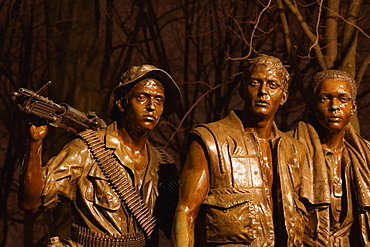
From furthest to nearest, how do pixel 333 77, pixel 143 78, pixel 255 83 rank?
pixel 333 77 → pixel 143 78 → pixel 255 83

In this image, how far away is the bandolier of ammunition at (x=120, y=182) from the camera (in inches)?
198

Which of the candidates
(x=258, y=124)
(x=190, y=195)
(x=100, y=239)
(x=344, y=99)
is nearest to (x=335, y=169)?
(x=344, y=99)

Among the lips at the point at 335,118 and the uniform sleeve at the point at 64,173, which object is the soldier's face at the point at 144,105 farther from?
the lips at the point at 335,118

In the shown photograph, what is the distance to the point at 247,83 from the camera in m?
4.87

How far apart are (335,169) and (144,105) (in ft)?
4.10

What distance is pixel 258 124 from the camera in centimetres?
492

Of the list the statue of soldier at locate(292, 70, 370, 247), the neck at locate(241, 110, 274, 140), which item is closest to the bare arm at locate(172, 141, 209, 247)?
the neck at locate(241, 110, 274, 140)

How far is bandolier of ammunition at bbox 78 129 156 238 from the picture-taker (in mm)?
5023

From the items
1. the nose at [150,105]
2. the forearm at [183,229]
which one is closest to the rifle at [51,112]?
the nose at [150,105]

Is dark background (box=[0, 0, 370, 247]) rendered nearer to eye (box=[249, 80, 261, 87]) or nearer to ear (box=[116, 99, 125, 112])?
ear (box=[116, 99, 125, 112])

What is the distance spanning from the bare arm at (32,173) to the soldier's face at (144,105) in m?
0.60

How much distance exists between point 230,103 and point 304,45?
882 mm

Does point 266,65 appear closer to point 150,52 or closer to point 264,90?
point 264,90

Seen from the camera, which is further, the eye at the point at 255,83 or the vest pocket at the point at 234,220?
the eye at the point at 255,83
